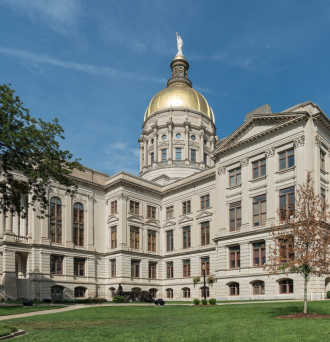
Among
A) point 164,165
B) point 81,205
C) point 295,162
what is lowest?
point 81,205

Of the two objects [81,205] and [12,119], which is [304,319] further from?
[81,205]

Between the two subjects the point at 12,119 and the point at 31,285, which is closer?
the point at 12,119

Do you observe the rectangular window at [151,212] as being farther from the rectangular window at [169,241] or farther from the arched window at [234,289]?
the arched window at [234,289]

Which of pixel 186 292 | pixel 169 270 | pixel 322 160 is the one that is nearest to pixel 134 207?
pixel 169 270

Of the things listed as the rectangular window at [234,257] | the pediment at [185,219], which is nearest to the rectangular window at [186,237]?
the pediment at [185,219]

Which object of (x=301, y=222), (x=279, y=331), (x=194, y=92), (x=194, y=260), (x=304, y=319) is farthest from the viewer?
(x=194, y=92)

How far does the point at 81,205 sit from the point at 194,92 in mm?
38364

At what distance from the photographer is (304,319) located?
18.7 meters

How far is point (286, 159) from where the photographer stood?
40.1 meters

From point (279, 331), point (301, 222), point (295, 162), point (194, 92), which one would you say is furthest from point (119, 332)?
point (194, 92)

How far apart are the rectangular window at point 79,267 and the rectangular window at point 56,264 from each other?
2.16 meters

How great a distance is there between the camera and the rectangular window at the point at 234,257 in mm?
42331

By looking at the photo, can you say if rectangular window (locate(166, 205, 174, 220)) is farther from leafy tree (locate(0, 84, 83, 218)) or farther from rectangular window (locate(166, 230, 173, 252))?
leafy tree (locate(0, 84, 83, 218))

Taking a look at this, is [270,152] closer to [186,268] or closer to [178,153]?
[186,268]
